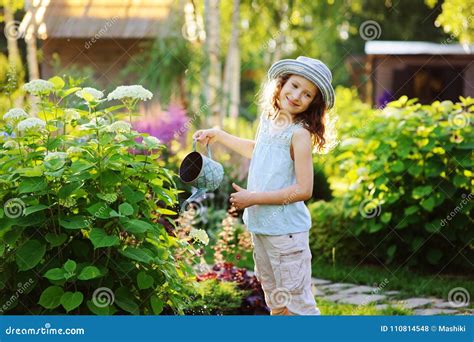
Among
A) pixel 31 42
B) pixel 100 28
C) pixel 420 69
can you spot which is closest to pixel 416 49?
pixel 420 69

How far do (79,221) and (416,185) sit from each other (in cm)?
271

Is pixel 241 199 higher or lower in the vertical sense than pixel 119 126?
lower

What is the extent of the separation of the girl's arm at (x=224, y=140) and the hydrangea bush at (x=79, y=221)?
244 mm

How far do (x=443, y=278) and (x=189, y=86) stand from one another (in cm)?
732

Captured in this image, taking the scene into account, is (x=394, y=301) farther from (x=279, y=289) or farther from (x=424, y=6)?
(x=424, y=6)

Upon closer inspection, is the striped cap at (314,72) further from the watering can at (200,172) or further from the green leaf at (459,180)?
the green leaf at (459,180)

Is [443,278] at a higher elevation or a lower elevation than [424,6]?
lower

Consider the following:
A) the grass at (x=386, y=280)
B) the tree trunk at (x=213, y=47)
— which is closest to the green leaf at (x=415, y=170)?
the grass at (x=386, y=280)

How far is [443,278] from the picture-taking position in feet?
15.3

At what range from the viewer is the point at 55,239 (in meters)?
2.67

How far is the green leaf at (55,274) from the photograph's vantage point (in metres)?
2.61

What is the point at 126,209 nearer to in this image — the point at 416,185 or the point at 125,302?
the point at 125,302

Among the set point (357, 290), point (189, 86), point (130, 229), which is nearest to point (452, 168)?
point (357, 290)

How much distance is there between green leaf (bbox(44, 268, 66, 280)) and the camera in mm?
2605
